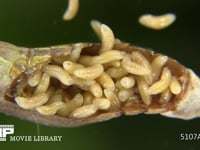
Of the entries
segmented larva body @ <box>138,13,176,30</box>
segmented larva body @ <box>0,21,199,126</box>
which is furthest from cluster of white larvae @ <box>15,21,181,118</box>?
segmented larva body @ <box>138,13,176,30</box>

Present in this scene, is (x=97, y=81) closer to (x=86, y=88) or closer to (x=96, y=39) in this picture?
(x=86, y=88)

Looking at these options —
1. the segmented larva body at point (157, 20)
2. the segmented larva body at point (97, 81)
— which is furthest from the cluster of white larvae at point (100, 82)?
the segmented larva body at point (157, 20)

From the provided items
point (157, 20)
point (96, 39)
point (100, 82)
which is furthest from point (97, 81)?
point (157, 20)

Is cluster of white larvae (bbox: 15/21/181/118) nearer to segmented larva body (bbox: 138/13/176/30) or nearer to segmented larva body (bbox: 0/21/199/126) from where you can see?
segmented larva body (bbox: 0/21/199/126)

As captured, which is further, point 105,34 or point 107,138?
point 107,138

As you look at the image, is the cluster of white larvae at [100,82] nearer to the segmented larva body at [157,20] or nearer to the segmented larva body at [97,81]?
the segmented larva body at [97,81]

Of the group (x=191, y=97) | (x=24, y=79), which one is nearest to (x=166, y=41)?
(x=191, y=97)

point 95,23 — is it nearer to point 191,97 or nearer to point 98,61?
point 98,61
